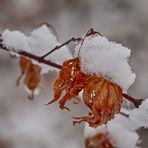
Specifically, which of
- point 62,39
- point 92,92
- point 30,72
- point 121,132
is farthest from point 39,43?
point 62,39

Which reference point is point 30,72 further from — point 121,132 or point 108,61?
point 108,61

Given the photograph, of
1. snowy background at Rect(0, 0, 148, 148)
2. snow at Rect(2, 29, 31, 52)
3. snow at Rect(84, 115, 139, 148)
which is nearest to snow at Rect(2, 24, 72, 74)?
snow at Rect(2, 29, 31, 52)

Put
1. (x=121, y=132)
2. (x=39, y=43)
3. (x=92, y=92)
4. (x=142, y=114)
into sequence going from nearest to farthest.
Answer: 1. (x=92, y=92)
2. (x=142, y=114)
3. (x=39, y=43)
4. (x=121, y=132)

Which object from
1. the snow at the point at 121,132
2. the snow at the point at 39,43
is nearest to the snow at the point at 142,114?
the snow at the point at 39,43

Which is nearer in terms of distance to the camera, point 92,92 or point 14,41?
point 92,92

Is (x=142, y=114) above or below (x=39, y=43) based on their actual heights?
below

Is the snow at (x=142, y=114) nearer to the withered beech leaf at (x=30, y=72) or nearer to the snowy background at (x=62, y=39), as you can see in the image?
the withered beech leaf at (x=30, y=72)

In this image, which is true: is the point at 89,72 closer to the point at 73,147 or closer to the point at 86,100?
the point at 86,100
